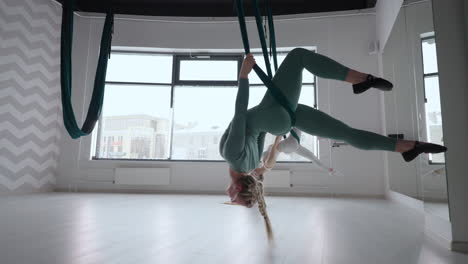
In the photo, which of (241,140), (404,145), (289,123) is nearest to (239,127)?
(241,140)

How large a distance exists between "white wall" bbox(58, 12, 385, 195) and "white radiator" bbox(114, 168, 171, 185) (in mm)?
157

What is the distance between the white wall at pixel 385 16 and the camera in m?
3.56

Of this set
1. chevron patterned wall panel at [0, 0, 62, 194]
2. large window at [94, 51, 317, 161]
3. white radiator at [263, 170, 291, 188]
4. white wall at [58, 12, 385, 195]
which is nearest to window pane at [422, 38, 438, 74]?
white wall at [58, 12, 385, 195]

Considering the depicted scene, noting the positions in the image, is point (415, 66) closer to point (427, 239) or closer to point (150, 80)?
point (427, 239)

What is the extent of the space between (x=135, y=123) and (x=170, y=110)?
2.20 feet

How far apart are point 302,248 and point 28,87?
15.7 feet

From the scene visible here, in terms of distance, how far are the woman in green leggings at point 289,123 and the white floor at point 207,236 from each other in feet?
1.29

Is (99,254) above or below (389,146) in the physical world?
below

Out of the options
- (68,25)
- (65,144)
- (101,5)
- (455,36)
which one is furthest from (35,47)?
(455,36)

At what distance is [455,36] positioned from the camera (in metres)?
1.87

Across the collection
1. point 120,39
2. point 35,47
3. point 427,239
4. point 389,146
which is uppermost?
point 120,39

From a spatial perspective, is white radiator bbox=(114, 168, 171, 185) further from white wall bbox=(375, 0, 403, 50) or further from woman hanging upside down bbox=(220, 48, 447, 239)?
white wall bbox=(375, 0, 403, 50)

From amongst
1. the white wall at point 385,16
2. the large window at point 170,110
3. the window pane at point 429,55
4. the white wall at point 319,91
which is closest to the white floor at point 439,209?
the window pane at point 429,55

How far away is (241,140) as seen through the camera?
1.58m
